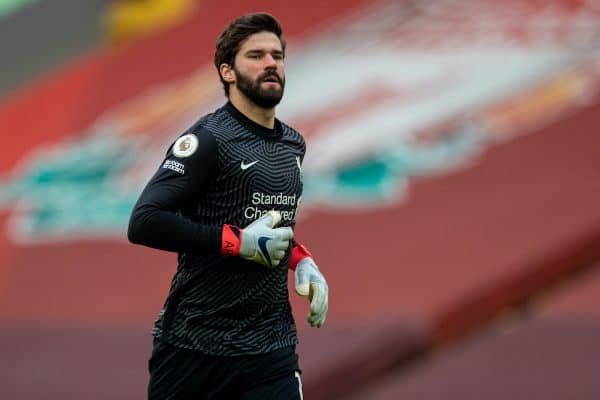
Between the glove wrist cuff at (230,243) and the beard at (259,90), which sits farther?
the beard at (259,90)

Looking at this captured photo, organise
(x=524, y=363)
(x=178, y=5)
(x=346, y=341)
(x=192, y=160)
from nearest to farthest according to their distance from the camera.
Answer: (x=192, y=160) < (x=524, y=363) < (x=346, y=341) < (x=178, y=5)

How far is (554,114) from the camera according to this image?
789 cm

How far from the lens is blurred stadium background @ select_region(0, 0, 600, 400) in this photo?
678 centimetres

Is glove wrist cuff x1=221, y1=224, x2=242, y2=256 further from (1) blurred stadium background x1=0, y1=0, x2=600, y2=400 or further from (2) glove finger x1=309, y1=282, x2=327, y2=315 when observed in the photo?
(1) blurred stadium background x1=0, y1=0, x2=600, y2=400

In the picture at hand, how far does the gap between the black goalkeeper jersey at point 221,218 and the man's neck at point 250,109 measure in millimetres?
24

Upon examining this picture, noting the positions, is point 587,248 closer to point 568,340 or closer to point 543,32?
point 568,340

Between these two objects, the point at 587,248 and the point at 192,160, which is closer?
the point at 192,160

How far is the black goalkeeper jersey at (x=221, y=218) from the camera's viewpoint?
335 centimetres

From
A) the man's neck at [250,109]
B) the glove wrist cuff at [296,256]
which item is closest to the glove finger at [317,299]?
the glove wrist cuff at [296,256]

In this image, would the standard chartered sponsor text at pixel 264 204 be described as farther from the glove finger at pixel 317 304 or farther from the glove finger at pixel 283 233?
the glove finger at pixel 317 304

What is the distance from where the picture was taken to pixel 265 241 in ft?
11.0

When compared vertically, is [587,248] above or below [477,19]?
below

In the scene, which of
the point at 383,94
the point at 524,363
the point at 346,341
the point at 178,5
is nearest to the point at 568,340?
the point at 524,363

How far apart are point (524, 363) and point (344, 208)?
190 cm
